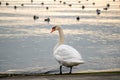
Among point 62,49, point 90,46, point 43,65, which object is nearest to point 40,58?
point 43,65

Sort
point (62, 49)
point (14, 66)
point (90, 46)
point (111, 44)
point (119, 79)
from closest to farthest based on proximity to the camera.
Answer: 1. point (119, 79)
2. point (62, 49)
3. point (14, 66)
4. point (90, 46)
5. point (111, 44)

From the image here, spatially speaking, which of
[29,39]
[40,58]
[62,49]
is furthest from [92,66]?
[29,39]

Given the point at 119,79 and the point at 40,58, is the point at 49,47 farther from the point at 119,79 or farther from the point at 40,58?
the point at 119,79

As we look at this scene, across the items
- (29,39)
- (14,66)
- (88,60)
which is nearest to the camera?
(14,66)

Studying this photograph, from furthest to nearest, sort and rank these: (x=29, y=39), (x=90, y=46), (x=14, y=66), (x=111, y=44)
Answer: (x=29, y=39) < (x=111, y=44) < (x=90, y=46) < (x=14, y=66)

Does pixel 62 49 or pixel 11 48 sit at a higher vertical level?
pixel 62 49

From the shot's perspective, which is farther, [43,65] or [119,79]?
[43,65]

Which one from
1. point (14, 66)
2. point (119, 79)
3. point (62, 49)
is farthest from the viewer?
point (14, 66)

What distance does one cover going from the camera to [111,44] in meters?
31.8

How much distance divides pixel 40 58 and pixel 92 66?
389 centimetres

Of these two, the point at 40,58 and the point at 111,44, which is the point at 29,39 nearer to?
the point at 111,44

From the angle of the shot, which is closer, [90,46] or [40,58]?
[40,58]

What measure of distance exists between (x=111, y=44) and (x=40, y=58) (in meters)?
10.4

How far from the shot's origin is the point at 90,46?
29.8m
